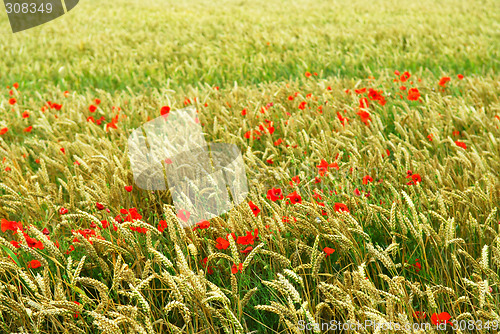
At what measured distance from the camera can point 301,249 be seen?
1476mm

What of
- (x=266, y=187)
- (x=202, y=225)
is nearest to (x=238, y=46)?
(x=266, y=187)

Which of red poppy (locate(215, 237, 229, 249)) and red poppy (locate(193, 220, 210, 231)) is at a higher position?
red poppy (locate(193, 220, 210, 231))

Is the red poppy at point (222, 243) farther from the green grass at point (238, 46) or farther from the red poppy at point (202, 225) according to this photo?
the green grass at point (238, 46)

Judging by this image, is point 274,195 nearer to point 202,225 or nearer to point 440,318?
point 202,225

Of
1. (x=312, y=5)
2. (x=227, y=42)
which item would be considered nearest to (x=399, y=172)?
(x=227, y=42)

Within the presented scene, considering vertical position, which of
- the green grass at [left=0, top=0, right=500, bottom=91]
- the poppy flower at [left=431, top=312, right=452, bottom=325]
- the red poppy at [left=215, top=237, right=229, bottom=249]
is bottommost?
the poppy flower at [left=431, top=312, right=452, bottom=325]

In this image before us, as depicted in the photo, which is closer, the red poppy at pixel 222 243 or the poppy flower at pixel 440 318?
the poppy flower at pixel 440 318

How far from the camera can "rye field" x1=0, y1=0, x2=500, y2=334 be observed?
126cm

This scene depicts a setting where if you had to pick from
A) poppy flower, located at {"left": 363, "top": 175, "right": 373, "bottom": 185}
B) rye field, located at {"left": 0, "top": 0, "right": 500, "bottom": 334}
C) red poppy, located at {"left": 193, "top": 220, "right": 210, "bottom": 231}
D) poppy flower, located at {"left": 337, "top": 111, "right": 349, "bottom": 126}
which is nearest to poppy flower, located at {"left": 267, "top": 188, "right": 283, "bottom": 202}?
rye field, located at {"left": 0, "top": 0, "right": 500, "bottom": 334}

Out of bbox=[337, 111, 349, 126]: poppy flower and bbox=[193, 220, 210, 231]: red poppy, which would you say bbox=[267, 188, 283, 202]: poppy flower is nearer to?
bbox=[193, 220, 210, 231]: red poppy

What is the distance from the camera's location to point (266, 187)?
2.10m

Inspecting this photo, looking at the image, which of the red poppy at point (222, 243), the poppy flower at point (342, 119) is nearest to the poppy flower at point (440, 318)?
the red poppy at point (222, 243)

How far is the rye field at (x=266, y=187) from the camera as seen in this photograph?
126cm

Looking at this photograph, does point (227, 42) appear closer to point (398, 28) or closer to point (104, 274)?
point (398, 28)
